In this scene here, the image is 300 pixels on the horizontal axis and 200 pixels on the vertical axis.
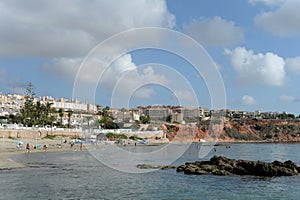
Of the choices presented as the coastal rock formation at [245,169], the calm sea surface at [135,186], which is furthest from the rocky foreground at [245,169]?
the calm sea surface at [135,186]

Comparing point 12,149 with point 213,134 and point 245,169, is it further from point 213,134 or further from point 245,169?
point 213,134

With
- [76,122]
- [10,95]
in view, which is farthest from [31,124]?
[10,95]

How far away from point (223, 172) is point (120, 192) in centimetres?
1156

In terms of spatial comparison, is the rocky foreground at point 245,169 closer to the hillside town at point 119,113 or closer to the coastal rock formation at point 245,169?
the coastal rock formation at point 245,169

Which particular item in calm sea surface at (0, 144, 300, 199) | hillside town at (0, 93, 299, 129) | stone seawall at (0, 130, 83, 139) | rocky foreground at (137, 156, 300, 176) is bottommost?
calm sea surface at (0, 144, 300, 199)

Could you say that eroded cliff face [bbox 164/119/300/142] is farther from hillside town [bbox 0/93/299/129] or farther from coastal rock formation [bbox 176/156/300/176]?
coastal rock formation [bbox 176/156/300/176]

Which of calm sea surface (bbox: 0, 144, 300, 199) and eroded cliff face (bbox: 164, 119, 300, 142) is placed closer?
calm sea surface (bbox: 0, 144, 300, 199)

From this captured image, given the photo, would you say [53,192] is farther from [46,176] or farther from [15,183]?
[46,176]

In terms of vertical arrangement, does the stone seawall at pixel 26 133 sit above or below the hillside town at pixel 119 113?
below

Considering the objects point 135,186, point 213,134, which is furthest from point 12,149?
point 213,134

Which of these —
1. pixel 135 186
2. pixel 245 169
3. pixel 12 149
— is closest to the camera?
pixel 135 186

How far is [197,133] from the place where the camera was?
163m

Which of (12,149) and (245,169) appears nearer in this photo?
(245,169)

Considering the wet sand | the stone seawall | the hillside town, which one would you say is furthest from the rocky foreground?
the hillside town
